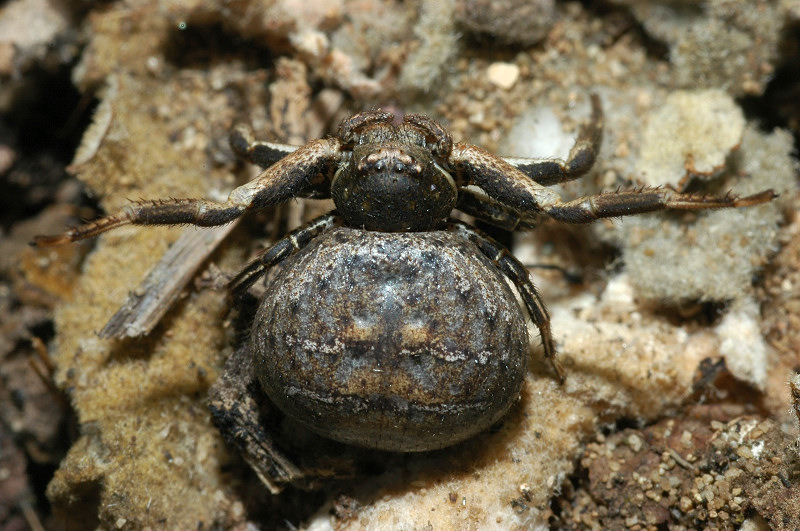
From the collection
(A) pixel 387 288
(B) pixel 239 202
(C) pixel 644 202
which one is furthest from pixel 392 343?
(C) pixel 644 202

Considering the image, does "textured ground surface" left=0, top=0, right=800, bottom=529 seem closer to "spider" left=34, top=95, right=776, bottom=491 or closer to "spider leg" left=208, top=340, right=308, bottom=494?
"spider leg" left=208, top=340, right=308, bottom=494

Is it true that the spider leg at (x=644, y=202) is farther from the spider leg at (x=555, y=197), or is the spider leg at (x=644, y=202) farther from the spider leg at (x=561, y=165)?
the spider leg at (x=561, y=165)

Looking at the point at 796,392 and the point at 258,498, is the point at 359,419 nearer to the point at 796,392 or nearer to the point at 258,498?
the point at 258,498

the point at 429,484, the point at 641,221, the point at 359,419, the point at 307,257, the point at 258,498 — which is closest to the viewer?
the point at 359,419

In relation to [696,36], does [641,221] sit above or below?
below

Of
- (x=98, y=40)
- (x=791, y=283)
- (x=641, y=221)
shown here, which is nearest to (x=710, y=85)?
(x=641, y=221)

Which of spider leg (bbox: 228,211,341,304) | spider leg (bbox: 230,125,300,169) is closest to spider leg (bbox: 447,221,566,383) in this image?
spider leg (bbox: 228,211,341,304)
